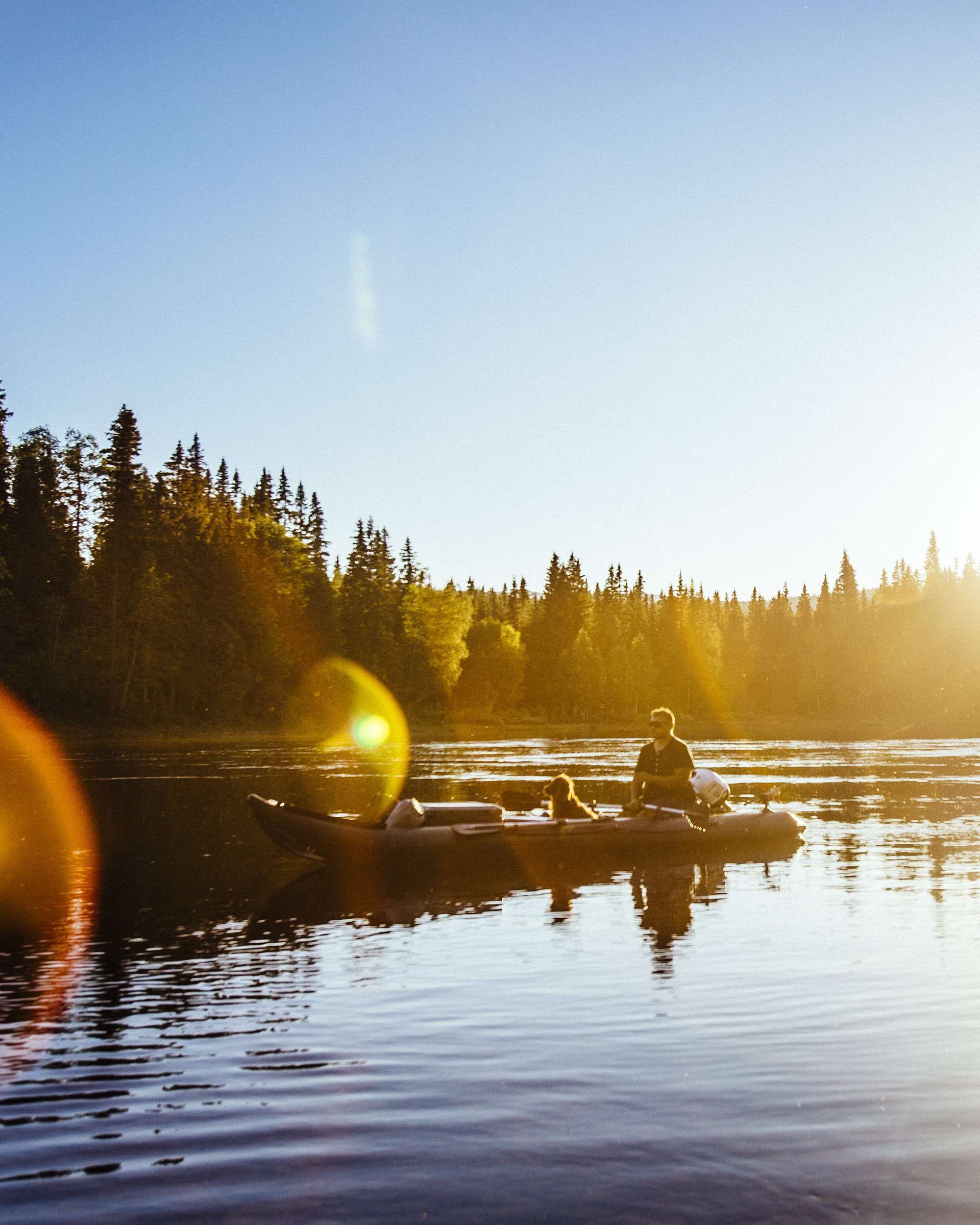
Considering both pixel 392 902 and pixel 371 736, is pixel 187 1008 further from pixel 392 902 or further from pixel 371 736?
pixel 371 736

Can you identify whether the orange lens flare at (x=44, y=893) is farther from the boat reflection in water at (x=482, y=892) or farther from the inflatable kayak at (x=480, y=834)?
the inflatable kayak at (x=480, y=834)

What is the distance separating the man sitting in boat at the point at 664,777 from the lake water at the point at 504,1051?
177cm

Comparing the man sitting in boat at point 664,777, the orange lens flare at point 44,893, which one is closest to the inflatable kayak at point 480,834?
the man sitting in boat at point 664,777

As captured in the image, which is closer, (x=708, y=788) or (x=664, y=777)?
(x=664, y=777)

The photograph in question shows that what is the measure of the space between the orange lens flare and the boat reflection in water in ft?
7.91

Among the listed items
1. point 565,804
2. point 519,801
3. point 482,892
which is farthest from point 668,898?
point 519,801

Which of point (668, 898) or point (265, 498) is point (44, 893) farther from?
point (265, 498)

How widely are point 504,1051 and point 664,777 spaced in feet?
38.5

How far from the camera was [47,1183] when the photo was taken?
601cm

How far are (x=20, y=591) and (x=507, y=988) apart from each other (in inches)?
2675

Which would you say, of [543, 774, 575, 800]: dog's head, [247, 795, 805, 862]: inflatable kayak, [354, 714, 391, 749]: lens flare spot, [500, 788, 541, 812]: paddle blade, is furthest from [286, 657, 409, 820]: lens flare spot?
[247, 795, 805, 862]: inflatable kayak

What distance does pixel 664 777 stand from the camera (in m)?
19.9

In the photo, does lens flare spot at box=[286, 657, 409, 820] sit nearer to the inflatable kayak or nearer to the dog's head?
the dog's head

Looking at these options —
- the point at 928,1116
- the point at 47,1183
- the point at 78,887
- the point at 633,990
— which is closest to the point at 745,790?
the point at 78,887
